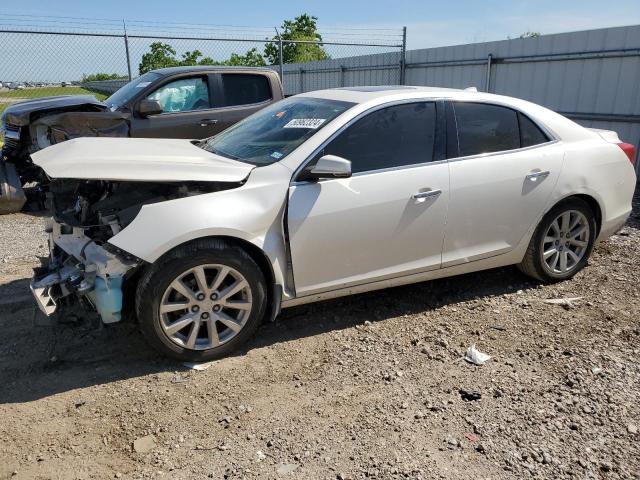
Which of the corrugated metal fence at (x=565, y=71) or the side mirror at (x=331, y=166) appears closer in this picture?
the side mirror at (x=331, y=166)

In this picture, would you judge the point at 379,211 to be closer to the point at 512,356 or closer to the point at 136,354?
the point at 512,356

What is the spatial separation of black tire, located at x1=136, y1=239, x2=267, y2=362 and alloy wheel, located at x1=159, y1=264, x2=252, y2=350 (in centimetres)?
3

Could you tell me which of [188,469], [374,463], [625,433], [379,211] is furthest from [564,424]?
[188,469]

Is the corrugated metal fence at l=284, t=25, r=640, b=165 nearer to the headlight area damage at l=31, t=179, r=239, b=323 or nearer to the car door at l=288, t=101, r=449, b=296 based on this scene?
the car door at l=288, t=101, r=449, b=296

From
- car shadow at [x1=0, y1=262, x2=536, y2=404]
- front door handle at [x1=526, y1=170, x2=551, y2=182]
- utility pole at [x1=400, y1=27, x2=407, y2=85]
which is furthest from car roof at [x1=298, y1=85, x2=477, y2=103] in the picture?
utility pole at [x1=400, y1=27, x2=407, y2=85]

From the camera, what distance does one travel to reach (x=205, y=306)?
342 centimetres

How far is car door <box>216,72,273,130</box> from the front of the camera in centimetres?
785

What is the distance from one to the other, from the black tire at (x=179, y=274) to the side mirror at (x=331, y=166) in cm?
71

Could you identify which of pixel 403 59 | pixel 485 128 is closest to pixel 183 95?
pixel 485 128

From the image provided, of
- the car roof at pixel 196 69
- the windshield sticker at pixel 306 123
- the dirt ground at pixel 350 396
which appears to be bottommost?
the dirt ground at pixel 350 396

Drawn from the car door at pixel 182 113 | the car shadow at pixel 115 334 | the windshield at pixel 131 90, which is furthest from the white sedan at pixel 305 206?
the windshield at pixel 131 90

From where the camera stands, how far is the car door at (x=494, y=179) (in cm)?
407

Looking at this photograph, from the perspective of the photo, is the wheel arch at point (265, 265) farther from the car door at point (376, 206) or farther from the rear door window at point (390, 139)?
the rear door window at point (390, 139)

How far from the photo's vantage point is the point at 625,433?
9.46 ft
